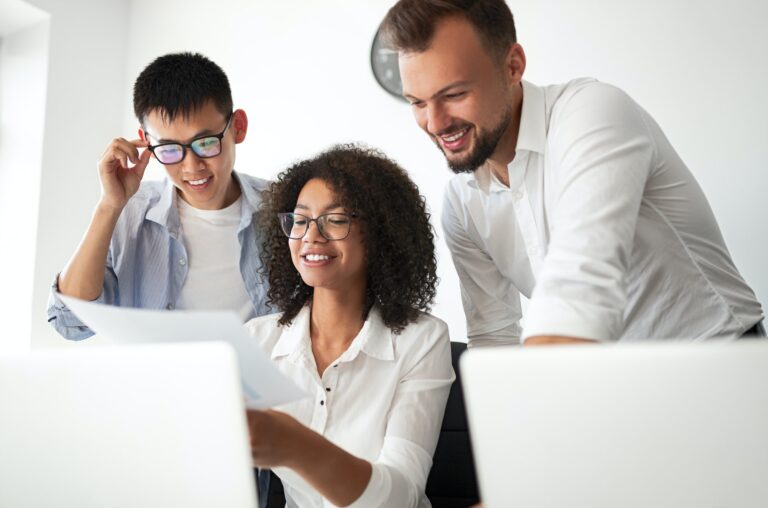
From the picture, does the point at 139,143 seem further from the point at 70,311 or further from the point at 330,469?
the point at 330,469

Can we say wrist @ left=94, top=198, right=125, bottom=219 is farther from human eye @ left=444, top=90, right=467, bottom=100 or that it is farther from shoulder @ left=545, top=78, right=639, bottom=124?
shoulder @ left=545, top=78, right=639, bottom=124

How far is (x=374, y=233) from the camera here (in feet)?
5.25

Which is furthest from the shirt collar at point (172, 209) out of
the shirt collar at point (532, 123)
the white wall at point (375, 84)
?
the white wall at point (375, 84)

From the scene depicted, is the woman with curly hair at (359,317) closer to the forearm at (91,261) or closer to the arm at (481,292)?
the arm at (481,292)

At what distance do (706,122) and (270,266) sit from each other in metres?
1.45

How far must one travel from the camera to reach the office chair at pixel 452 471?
5.03 ft

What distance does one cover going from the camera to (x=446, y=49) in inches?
51.8

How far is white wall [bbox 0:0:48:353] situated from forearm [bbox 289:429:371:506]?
93.3 inches

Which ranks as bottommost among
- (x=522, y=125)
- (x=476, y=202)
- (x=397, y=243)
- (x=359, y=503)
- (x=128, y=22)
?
(x=359, y=503)

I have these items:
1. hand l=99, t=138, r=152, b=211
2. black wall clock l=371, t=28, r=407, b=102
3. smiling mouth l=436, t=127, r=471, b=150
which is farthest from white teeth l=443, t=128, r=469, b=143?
black wall clock l=371, t=28, r=407, b=102

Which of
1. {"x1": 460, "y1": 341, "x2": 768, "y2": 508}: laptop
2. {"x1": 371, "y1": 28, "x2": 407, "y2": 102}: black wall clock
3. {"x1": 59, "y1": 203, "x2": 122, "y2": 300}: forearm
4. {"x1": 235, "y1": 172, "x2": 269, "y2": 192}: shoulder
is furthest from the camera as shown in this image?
{"x1": 371, "y1": 28, "x2": 407, "y2": 102}: black wall clock

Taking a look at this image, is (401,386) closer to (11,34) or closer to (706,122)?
(706,122)

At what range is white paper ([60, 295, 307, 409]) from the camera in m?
0.69

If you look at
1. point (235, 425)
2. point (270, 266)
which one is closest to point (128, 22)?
point (270, 266)
